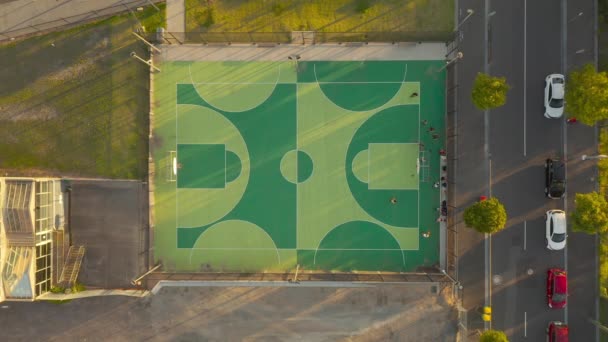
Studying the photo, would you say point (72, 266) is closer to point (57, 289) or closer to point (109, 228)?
point (57, 289)

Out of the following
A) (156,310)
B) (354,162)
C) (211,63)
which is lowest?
(156,310)

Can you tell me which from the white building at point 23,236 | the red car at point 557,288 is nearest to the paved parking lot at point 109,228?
the white building at point 23,236

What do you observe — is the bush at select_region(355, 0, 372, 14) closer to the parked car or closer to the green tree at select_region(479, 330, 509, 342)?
the parked car

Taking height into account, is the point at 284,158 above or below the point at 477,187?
above

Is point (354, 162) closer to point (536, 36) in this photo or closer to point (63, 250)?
point (536, 36)

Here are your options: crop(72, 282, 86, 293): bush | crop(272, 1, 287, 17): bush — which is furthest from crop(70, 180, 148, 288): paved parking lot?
crop(272, 1, 287, 17): bush

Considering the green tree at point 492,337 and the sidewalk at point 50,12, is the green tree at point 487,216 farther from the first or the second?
the sidewalk at point 50,12

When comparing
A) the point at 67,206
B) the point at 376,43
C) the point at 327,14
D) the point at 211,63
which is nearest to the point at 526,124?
the point at 376,43
